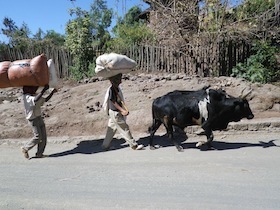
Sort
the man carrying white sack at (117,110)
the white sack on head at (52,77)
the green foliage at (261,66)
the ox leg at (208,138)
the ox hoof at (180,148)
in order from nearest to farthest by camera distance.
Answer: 1. the ox leg at (208,138)
2. the ox hoof at (180,148)
3. the man carrying white sack at (117,110)
4. the white sack on head at (52,77)
5. the green foliage at (261,66)

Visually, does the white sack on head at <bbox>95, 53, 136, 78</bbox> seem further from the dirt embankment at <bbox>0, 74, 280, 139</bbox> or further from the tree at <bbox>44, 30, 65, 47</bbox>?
the tree at <bbox>44, 30, 65, 47</bbox>


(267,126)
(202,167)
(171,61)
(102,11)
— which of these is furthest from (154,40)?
(102,11)

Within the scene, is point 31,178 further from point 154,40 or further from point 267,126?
point 154,40

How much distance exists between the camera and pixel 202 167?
5.34 meters

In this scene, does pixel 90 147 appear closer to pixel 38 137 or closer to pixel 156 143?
pixel 38 137

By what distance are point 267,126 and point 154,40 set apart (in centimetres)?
880

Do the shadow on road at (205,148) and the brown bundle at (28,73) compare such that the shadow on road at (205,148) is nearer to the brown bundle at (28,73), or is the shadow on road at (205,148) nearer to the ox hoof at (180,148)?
the ox hoof at (180,148)

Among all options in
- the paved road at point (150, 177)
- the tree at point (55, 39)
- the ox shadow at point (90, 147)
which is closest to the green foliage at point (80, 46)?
the tree at point (55, 39)

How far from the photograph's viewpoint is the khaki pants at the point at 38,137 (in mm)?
6449

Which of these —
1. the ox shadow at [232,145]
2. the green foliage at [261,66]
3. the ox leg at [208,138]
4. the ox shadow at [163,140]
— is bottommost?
the ox shadow at [163,140]

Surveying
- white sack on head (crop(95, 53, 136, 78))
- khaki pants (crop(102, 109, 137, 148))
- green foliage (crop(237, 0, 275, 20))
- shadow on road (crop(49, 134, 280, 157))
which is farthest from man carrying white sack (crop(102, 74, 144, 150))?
green foliage (crop(237, 0, 275, 20))

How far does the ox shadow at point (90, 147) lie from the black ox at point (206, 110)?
1351 millimetres

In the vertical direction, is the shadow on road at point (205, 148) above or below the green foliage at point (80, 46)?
below

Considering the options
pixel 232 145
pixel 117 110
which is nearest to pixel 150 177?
pixel 117 110
